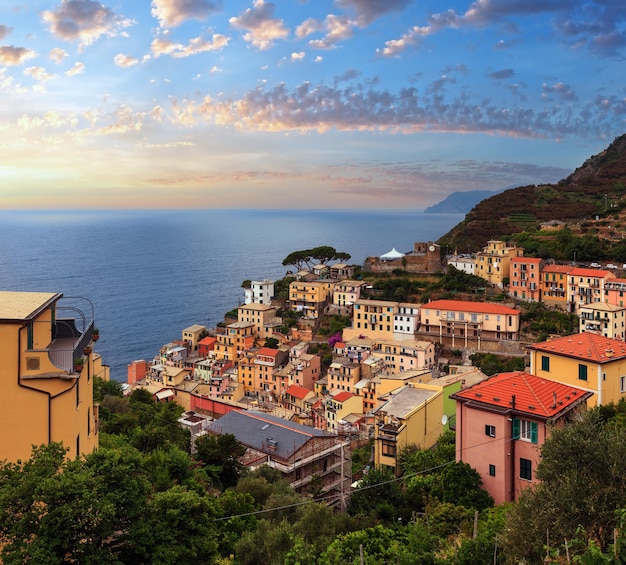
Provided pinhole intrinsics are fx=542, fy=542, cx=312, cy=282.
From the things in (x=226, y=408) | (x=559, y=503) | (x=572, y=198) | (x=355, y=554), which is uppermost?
(x=572, y=198)

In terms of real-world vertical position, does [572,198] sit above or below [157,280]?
above

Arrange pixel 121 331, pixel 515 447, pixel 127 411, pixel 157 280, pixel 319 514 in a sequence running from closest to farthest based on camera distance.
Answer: pixel 319 514 → pixel 515 447 → pixel 127 411 → pixel 121 331 → pixel 157 280

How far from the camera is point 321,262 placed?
6262 cm

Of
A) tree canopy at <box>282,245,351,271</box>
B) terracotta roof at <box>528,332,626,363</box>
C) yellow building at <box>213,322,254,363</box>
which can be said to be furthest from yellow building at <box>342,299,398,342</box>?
terracotta roof at <box>528,332,626,363</box>

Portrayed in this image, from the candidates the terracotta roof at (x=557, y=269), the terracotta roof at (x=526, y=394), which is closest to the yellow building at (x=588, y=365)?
the terracotta roof at (x=526, y=394)

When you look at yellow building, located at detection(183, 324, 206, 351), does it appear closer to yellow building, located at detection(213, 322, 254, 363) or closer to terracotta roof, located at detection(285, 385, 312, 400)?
yellow building, located at detection(213, 322, 254, 363)

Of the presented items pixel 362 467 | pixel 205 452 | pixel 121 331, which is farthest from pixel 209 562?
pixel 121 331

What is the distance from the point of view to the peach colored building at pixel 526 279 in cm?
4597

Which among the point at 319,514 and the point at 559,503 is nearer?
the point at 559,503

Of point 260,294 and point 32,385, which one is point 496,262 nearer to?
point 260,294

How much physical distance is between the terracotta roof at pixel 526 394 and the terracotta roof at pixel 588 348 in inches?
54.0

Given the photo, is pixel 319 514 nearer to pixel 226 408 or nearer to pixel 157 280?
pixel 226 408

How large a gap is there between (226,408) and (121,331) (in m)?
27.5

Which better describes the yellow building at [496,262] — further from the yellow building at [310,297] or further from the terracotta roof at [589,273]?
the yellow building at [310,297]
